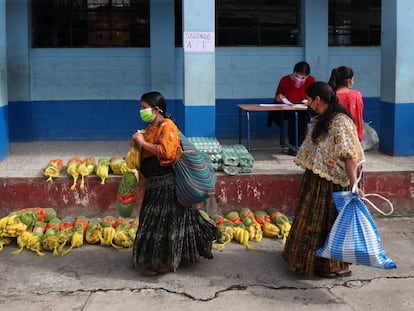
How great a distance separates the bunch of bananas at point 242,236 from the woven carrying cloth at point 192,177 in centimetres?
123

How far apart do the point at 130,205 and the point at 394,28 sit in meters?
4.63

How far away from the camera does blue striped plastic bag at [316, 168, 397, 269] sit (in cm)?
482

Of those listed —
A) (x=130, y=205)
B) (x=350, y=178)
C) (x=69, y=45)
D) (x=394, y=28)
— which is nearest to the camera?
(x=350, y=178)

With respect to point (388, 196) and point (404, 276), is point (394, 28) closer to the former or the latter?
point (388, 196)

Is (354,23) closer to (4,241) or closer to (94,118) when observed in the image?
(94,118)

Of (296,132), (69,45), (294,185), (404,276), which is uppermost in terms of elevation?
(69,45)

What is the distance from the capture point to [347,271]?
5.44m

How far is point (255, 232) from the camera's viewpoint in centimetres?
650

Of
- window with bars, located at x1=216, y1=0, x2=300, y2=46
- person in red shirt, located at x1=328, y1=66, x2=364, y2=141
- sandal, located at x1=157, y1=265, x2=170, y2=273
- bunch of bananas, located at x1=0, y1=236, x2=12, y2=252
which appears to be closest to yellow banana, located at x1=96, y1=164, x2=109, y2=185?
bunch of bananas, located at x1=0, y1=236, x2=12, y2=252

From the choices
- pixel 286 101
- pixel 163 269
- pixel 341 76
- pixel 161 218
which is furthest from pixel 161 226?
pixel 286 101

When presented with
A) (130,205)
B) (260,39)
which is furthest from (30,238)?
(260,39)

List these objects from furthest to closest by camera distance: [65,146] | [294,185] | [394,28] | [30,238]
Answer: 1. [65,146]
2. [394,28]
3. [294,185]
4. [30,238]

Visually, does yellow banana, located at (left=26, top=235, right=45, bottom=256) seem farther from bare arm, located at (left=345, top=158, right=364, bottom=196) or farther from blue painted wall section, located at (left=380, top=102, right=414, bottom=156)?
blue painted wall section, located at (left=380, top=102, right=414, bottom=156)

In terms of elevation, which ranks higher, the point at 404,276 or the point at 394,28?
the point at 394,28
